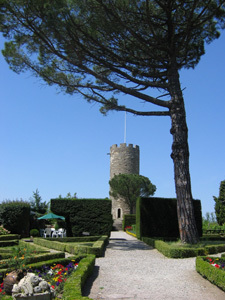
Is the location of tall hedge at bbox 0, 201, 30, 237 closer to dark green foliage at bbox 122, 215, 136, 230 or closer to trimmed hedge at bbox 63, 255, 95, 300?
trimmed hedge at bbox 63, 255, 95, 300

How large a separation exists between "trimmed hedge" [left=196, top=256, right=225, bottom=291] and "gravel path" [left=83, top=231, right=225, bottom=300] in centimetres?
10

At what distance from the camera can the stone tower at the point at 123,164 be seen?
1227 inches

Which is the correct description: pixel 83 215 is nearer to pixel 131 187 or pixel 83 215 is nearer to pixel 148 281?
pixel 148 281

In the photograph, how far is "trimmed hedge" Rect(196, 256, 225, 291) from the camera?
5616 millimetres

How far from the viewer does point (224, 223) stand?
19.7 metres

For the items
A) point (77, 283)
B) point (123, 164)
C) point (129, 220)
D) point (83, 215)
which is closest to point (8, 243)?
point (83, 215)

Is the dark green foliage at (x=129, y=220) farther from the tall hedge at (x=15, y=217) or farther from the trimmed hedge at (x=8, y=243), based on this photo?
the trimmed hedge at (x=8, y=243)

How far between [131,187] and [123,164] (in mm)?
3360

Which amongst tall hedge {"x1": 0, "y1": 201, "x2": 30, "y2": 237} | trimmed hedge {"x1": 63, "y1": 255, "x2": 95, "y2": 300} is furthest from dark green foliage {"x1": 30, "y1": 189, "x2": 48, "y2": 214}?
trimmed hedge {"x1": 63, "y1": 255, "x2": 95, "y2": 300}

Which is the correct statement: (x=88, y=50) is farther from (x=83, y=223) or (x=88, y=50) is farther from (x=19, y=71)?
(x=83, y=223)

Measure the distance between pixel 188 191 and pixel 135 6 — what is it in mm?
6822

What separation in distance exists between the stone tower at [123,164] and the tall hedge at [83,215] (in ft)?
52.0

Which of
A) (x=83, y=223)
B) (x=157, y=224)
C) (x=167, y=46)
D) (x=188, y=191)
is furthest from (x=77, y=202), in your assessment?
(x=167, y=46)

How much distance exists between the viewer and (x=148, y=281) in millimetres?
6363
